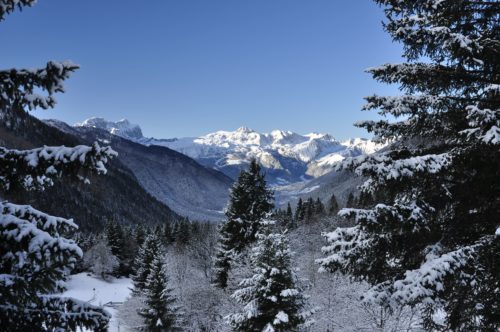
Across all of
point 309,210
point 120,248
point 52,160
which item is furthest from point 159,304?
point 309,210

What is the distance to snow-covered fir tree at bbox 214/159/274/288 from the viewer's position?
30531 mm

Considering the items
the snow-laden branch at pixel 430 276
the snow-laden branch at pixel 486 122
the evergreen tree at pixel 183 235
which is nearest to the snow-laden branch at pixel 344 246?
the snow-laden branch at pixel 430 276

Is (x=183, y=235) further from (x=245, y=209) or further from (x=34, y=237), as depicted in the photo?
(x=34, y=237)

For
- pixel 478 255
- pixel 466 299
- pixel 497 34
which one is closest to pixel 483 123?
pixel 478 255

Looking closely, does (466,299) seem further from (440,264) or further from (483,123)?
(483,123)

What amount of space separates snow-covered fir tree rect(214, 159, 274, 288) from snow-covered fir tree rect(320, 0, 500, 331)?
71.5 ft

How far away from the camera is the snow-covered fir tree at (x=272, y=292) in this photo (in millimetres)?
19625

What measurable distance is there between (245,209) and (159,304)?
12.5m

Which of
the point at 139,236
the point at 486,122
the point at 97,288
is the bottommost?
the point at 97,288

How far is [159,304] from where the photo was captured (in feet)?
115

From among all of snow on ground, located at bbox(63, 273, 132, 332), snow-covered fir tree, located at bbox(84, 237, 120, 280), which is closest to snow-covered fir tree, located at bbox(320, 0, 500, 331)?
snow on ground, located at bbox(63, 273, 132, 332)

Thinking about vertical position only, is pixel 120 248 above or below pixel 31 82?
below

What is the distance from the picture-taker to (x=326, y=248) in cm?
859

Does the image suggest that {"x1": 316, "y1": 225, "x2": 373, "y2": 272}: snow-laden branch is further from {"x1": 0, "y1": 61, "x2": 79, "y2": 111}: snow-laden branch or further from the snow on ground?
the snow on ground
